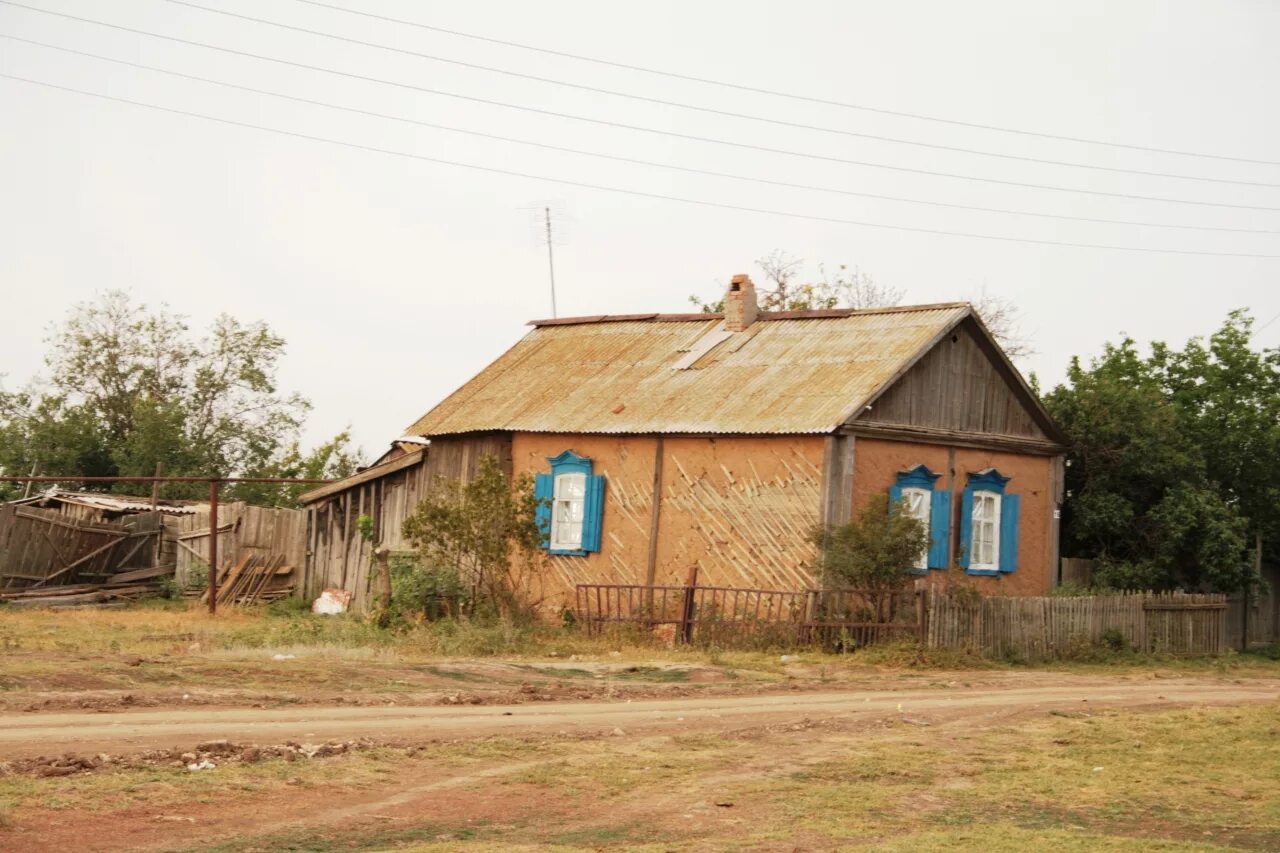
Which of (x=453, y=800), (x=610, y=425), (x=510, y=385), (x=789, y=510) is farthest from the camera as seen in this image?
(x=510, y=385)

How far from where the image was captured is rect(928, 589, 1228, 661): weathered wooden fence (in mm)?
22688

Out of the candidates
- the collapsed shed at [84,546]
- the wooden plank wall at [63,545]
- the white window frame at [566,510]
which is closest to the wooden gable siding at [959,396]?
the white window frame at [566,510]

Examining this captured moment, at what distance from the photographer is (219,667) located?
1775 cm

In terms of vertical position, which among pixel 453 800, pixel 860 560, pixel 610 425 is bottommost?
pixel 453 800

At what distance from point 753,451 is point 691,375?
342 centimetres

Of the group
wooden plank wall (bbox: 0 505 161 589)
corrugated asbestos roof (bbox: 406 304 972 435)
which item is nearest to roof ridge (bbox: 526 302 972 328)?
corrugated asbestos roof (bbox: 406 304 972 435)

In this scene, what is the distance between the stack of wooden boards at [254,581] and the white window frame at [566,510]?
6.83 meters

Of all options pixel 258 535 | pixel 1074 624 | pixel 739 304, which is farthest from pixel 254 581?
pixel 1074 624

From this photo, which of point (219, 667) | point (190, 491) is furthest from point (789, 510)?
point (190, 491)

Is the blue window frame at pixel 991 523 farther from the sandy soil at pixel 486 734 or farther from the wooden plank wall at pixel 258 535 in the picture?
the wooden plank wall at pixel 258 535

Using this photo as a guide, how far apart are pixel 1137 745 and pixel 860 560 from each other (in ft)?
28.1

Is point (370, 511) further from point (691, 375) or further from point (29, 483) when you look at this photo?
point (29, 483)

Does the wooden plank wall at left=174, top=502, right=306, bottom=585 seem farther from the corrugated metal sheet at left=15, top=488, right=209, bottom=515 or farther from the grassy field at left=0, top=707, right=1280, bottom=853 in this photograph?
the grassy field at left=0, top=707, right=1280, bottom=853

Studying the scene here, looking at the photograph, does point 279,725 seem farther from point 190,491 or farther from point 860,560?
point 190,491
